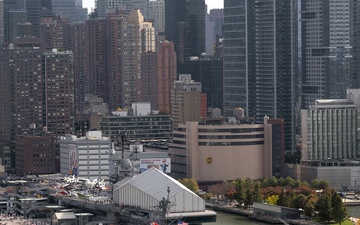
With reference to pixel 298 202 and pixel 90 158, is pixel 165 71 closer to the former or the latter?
pixel 90 158

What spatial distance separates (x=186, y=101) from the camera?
133 metres

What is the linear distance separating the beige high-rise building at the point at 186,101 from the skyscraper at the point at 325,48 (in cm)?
997

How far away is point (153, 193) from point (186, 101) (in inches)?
2423

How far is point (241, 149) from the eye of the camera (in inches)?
4094

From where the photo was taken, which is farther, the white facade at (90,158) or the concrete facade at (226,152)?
the white facade at (90,158)

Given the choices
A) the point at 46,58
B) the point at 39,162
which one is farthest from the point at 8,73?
the point at 39,162

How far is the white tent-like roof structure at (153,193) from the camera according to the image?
70750mm

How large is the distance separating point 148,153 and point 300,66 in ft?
117

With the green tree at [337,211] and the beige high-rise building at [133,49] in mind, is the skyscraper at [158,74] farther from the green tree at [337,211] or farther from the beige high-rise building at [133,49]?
the green tree at [337,211]

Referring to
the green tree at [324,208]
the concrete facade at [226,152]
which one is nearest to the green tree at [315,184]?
the concrete facade at [226,152]

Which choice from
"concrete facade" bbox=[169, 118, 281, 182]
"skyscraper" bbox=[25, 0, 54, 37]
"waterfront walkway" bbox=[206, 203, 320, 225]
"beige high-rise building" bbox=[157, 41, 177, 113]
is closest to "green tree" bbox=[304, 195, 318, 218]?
"waterfront walkway" bbox=[206, 203, 320, 225]

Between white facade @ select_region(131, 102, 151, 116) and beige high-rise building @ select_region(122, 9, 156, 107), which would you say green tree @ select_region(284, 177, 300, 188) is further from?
beige high-rise building @ select_region(122, 9, 156, 107)

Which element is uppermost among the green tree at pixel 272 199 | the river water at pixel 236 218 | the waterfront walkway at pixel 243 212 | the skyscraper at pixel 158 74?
the skyscraper at pixel 158 74

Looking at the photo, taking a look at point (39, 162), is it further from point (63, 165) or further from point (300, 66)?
point (300, 66)
